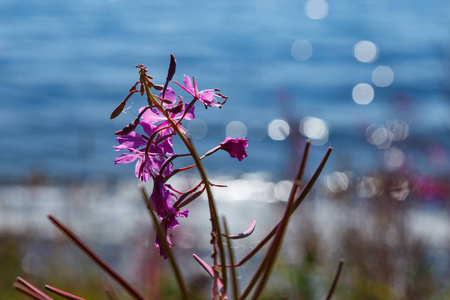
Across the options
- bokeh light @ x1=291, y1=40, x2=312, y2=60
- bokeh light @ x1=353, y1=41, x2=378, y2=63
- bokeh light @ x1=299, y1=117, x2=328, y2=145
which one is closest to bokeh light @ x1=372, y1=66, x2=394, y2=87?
bokeh light @ x1=353, y1=41, x2=378, y2=63

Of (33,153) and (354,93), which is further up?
(354,93)

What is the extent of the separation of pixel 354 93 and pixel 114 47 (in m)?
4.99

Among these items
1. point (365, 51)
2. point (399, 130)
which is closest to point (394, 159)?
point (399, 130)

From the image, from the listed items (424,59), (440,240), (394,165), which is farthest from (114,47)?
(394,165)

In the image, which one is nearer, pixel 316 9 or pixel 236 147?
pixel 236 147

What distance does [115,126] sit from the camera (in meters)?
7.38

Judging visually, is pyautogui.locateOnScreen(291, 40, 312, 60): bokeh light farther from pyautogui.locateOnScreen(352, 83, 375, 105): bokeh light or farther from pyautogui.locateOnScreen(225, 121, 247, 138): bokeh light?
pyautogui.locateOnScreen(225, 121, 247, 138): bokeh light

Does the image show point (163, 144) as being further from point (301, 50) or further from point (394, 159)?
point (301, 50)

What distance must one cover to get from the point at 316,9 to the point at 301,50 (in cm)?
479

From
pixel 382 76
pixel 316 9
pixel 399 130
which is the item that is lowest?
pixel 399 130

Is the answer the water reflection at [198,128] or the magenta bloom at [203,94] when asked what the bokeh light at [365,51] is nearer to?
the water reflection at [198,128]

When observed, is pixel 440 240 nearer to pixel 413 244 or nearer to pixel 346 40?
pixel 413 244

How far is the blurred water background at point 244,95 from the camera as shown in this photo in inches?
128

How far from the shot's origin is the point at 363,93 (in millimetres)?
9047
